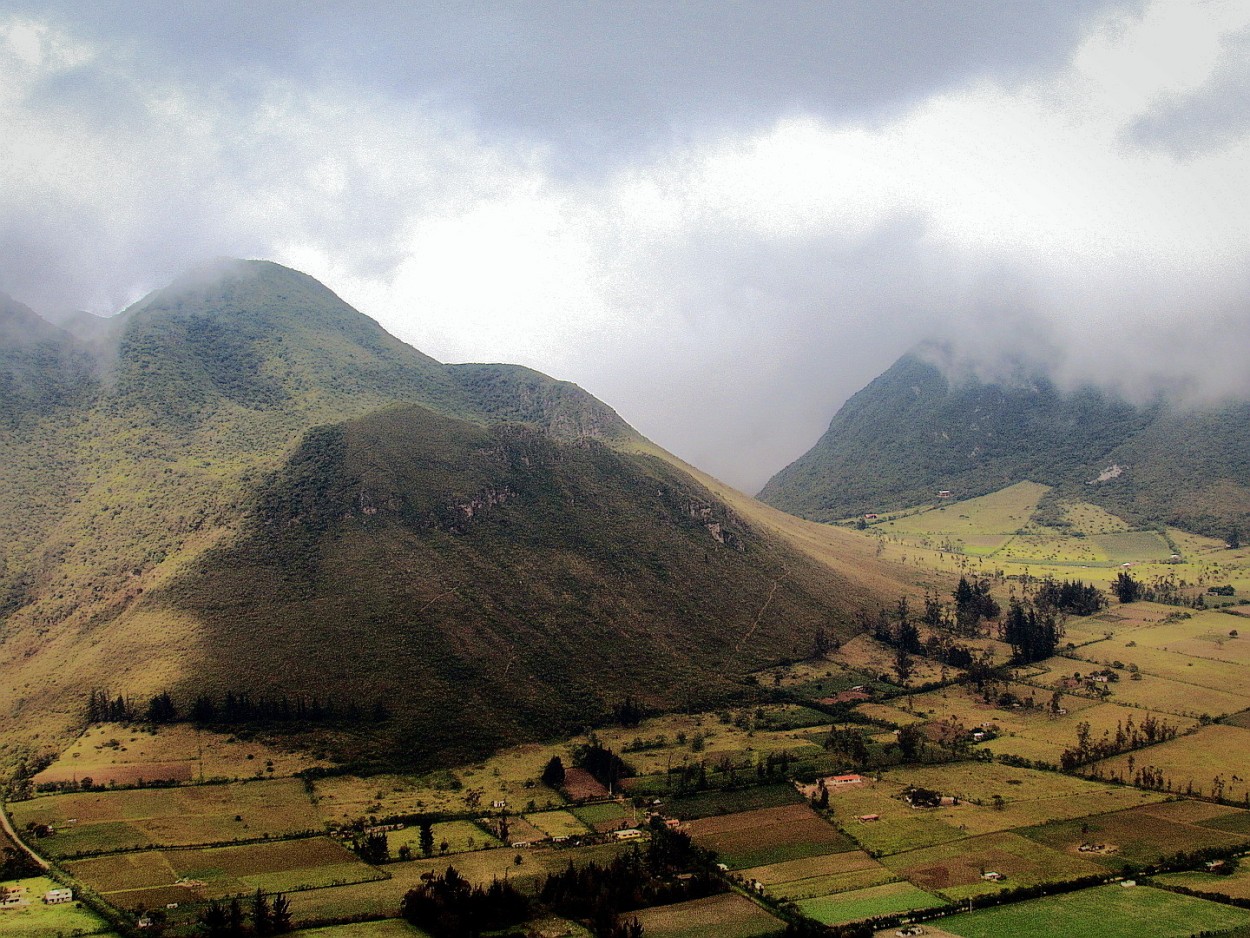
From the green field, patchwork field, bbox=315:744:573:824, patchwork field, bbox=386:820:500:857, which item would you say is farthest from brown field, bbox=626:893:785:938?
patchwork field, bbox=315:744:573:824

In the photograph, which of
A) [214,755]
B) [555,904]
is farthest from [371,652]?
[555,904]

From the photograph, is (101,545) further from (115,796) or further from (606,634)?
(606,634)

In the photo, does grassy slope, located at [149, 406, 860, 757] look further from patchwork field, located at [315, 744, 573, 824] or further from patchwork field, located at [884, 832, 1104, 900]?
patchwork field, located at [884, 832, 1104, 900]

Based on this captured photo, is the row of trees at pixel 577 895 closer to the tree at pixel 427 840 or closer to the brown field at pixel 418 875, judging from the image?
the brown field at pixel 418 875

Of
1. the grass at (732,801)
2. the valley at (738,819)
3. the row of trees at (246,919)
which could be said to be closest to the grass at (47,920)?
the valley at (738,819)

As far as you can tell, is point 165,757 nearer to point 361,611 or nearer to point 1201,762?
point 361,611

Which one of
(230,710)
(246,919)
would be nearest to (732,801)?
(246,919)
